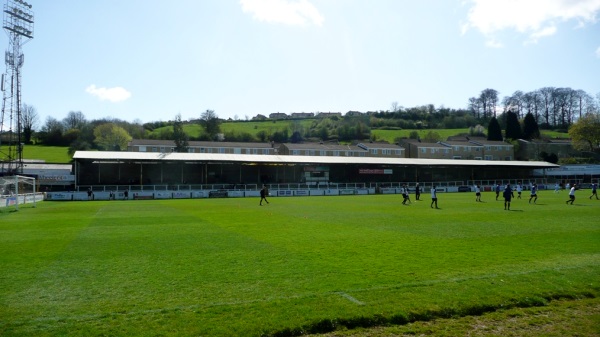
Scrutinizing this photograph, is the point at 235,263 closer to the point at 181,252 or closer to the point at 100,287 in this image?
the point at 181,252

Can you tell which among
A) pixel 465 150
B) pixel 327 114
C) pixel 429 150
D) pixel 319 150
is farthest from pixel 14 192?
pixel 327 114

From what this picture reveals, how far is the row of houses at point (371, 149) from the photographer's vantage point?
93.2 m

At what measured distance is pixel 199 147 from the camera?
9319 cm

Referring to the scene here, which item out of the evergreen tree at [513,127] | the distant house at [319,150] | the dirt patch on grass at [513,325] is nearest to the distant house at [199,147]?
the distant house at [319,150]

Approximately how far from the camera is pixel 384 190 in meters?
64.8

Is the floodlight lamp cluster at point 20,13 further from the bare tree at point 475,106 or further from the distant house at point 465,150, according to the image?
the bare tree at point 475,106

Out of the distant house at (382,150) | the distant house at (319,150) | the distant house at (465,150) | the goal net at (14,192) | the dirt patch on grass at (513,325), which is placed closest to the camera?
the dirt patch on grass at (513,325)

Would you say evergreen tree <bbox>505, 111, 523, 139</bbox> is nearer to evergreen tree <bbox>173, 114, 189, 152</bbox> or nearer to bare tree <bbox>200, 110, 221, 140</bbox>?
bare tree <bbox>200, 110, 221, 140</bbox>

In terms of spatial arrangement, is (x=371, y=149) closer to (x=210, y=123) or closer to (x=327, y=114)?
(x=210, y=123)

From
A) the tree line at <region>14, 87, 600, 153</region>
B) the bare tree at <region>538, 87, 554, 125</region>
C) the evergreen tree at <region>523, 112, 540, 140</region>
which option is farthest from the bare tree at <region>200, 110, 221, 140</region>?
the bare tree at <region>538, 87, 554, 125</region>

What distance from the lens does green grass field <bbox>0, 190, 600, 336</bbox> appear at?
6.68 metres

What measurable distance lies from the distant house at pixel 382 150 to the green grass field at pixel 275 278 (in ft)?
275

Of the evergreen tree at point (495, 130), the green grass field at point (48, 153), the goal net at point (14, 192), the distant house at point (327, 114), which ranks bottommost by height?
the goal net at point (14, 192)

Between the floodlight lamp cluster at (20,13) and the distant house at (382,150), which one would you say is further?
the distant house at (382,150)
